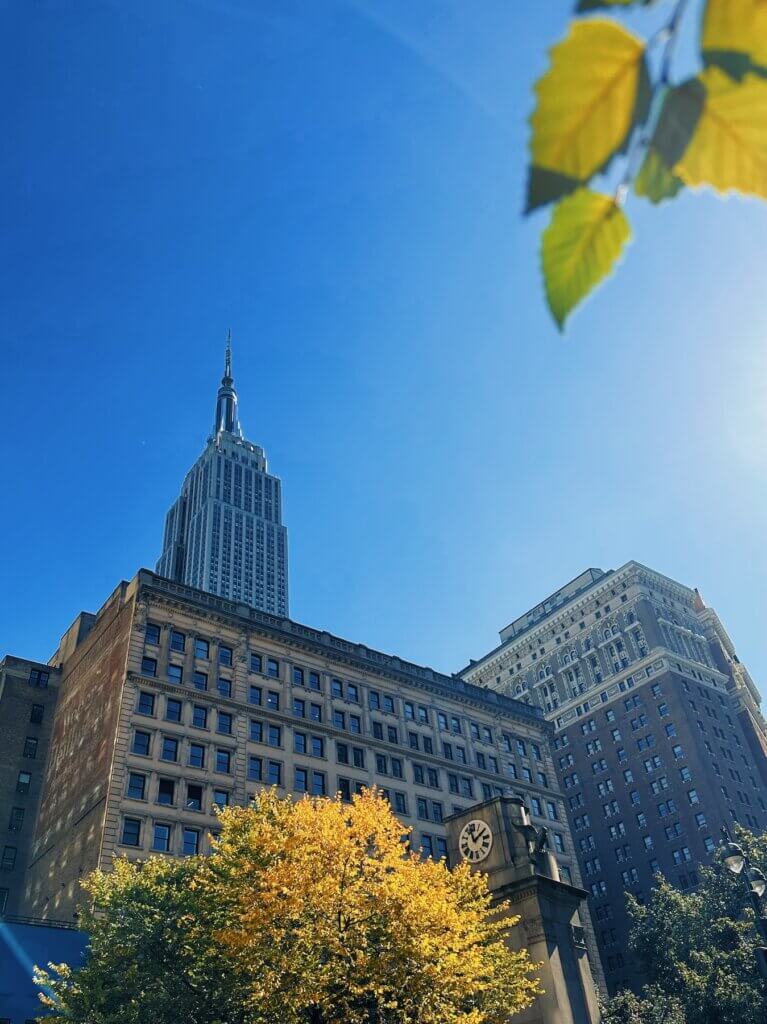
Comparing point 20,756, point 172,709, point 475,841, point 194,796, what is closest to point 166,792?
point 194,796

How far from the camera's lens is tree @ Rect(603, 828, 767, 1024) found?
46.7 m

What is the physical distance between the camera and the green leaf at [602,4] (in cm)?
144

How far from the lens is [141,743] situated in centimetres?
5003

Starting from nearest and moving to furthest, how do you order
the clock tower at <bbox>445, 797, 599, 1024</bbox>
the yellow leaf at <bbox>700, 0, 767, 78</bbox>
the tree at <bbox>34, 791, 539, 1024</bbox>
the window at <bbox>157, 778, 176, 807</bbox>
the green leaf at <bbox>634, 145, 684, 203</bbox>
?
1. the yellow leaf at <bbox>700, 0, 767, 78</bbox>
2. the green leaf at <bbox>634, 145, 684, 203</bbox>
3. the tree at <bbox>34, 791, 539, 1024</bbox>
4. the clock tower at <bbox>445, 797, 599, 1024</bbox>
5. the window at <bbox>157, 778, 176, 807</bbox>

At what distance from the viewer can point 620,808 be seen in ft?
314

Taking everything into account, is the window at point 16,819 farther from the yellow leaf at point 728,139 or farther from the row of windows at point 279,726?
the yellow leaf at point 728,139

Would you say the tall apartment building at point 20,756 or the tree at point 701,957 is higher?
the tall apartment building at point 20,756

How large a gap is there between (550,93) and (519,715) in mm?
76912

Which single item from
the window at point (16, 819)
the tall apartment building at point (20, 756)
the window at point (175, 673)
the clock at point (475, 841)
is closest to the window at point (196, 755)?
the window at point (175, 673)

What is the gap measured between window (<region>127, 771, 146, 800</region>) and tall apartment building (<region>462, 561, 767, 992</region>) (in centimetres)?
5812

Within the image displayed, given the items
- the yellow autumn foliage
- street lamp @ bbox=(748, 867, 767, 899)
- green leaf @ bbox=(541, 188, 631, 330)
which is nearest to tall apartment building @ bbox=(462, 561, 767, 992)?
the yellow autumn foliage

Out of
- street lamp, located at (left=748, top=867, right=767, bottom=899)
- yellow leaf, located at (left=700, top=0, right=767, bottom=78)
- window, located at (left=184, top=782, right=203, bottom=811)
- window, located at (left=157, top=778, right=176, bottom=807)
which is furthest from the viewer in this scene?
window, located at (left=184, top=782, right=203, bottom=811)

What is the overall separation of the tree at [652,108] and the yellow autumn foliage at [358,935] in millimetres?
24233

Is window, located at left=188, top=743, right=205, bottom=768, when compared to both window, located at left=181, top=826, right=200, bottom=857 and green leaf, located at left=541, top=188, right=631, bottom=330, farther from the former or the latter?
green leaf, located at left=541, top=188, right=631, bottom=330
